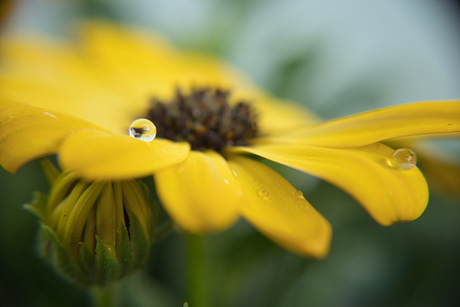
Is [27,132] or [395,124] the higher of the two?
[395,124]

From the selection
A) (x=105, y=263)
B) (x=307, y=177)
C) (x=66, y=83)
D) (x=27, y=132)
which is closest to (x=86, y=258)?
(x=105, y=263)

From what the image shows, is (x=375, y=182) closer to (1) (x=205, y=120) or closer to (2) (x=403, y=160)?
(2) (x=403, y=160)

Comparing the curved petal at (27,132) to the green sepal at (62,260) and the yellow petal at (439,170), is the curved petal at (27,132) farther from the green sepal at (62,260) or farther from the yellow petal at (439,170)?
the yellow petal at (439,170)

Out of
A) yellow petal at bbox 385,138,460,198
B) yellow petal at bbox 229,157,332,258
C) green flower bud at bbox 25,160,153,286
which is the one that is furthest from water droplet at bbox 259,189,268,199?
yellow petal at bbox 385,138,460,198

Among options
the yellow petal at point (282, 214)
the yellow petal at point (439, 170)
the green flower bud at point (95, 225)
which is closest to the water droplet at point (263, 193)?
the yellow petal at point (282, 214)

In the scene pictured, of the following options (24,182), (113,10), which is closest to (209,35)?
(113,10)

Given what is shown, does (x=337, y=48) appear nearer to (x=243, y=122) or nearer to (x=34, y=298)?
(x=243, y=122)
